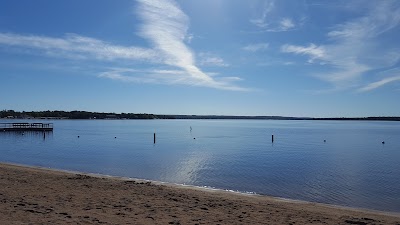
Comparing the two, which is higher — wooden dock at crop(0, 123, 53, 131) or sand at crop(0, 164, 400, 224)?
wooden dock at crop(0, 123, 53, 131)

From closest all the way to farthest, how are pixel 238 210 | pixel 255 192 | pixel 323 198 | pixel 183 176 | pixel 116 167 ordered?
pixel 238 210, pixel 323 198, pixel 255 192, pixel 183 176, pixel 116 167

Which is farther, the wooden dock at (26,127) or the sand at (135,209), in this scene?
the wooden dock at (26,127)

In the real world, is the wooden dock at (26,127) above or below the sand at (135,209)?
above

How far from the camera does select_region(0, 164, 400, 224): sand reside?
10.1m

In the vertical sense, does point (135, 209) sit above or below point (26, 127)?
below

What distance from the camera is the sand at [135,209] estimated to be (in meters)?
10.1

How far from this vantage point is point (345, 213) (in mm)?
A: 13469

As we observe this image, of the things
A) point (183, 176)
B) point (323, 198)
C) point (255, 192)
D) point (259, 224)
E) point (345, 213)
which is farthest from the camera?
point (183, 176)

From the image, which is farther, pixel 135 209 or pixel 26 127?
pixel 26 127

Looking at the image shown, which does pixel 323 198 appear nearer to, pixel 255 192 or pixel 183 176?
pixel 255 192

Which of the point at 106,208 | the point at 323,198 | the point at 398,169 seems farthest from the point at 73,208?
the point at 398,169

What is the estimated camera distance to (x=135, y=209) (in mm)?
11625

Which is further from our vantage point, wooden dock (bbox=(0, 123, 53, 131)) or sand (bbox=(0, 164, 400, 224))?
wooden dock (bbox=(0, 123, 53, 131))

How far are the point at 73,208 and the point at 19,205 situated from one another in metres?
1.67
